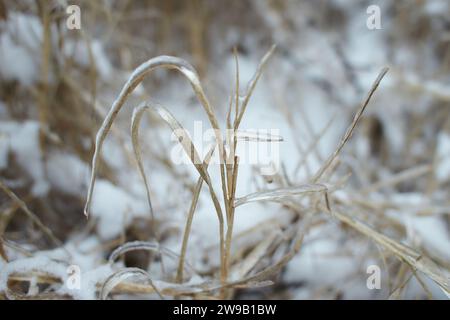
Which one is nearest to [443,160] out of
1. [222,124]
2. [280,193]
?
[222,124]

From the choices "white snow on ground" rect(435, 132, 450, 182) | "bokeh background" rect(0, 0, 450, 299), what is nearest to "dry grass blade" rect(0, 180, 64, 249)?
"bokeh background" rect(0, 0, 450, 299)

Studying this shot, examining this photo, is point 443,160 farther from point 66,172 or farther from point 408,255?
point 66,172

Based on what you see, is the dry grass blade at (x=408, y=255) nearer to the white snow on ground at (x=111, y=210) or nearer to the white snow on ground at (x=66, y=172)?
the white snow on ground at (x=111, y=210)

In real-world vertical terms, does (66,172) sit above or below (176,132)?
above

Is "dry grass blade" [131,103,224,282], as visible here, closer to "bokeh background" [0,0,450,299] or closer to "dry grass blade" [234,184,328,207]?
"dry grass blade" [234,184,328,207]

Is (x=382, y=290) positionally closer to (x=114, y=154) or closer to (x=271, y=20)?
(x=114, y=154)

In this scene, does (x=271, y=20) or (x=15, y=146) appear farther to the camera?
(x=271, y=20)

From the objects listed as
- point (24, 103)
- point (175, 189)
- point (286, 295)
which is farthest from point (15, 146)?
point (286, 295)

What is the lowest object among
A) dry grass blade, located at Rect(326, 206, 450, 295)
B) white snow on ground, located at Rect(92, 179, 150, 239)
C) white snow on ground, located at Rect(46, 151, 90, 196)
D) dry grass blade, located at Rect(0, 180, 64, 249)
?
dry grass blade, located at Rect(326, 206, 450, 295)
